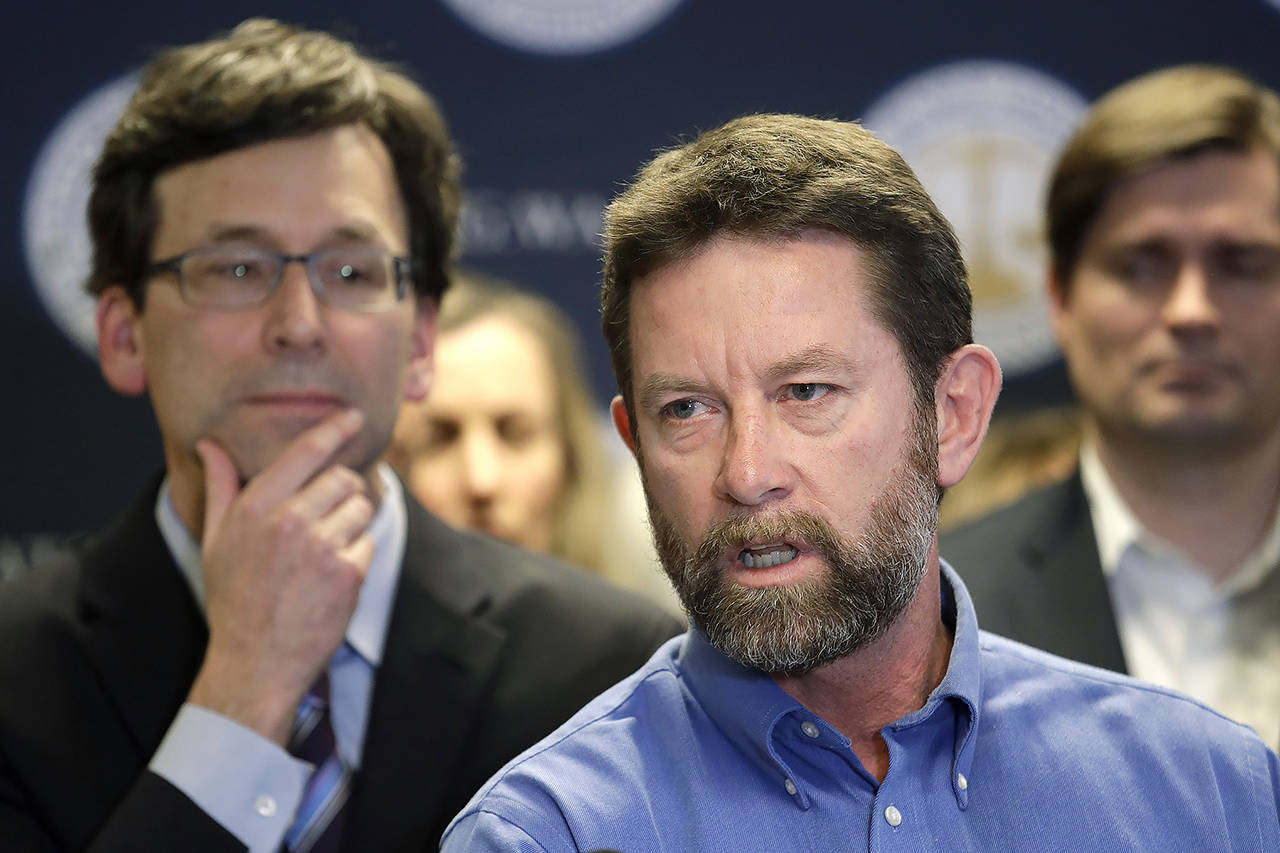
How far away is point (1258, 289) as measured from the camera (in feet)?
10.1

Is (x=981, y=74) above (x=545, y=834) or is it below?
above

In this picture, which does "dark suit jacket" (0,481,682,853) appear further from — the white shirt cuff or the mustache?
the mustache

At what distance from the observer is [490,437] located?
3648mm

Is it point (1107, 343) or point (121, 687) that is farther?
point (1107, 343)

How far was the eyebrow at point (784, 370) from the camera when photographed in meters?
1.72

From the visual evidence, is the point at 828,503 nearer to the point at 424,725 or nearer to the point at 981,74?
the point at 424,725

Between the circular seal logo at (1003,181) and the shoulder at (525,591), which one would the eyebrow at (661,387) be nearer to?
the shoulder at (525,591)

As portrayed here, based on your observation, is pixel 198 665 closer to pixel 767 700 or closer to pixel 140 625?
pixel 140 625

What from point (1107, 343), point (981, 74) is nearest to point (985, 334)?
point (981, 74)

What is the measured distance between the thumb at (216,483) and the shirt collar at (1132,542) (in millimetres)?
1718

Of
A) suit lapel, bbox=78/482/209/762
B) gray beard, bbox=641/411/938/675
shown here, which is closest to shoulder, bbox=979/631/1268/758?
gray beard, bbox=641/411/938/675

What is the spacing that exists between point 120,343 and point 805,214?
1.44m

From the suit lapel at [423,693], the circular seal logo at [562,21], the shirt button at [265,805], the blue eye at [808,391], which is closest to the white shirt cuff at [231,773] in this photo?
the shirt button at [265,805]

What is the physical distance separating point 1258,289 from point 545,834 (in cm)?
211
